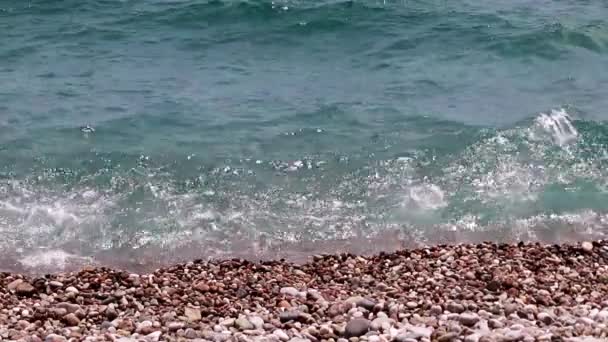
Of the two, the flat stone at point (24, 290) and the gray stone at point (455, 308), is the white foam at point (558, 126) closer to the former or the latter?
the gray stone at point (455, 308)

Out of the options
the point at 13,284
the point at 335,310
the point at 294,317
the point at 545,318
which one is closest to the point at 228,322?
the point at 294,317

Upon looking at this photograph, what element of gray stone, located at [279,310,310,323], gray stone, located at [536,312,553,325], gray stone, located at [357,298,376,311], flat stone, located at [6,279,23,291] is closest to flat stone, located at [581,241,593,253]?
gray stone, located at [536,312,553,325]

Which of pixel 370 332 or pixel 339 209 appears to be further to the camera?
pixel 339 209

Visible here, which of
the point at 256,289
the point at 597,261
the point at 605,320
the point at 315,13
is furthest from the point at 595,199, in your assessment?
the point at 315,13

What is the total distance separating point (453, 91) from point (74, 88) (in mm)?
6181

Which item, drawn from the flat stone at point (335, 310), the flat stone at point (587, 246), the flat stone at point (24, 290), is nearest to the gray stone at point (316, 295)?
the flat stone at point (335, 310)

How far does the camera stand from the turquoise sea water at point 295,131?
34.6ft

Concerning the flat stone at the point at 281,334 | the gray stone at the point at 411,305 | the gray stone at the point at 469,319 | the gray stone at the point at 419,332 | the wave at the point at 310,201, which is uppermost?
the gray stone at the point at 419,332

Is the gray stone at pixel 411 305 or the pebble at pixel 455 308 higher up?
the pebble at pixel 455 308

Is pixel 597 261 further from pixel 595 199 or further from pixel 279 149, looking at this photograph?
pixel 279 149

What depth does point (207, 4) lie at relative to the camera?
19.5m

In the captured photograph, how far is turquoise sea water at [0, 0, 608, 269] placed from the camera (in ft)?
34.6

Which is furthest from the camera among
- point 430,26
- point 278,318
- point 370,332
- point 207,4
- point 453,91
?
point 207,4

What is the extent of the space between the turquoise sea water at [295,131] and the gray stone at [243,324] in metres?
2.35
